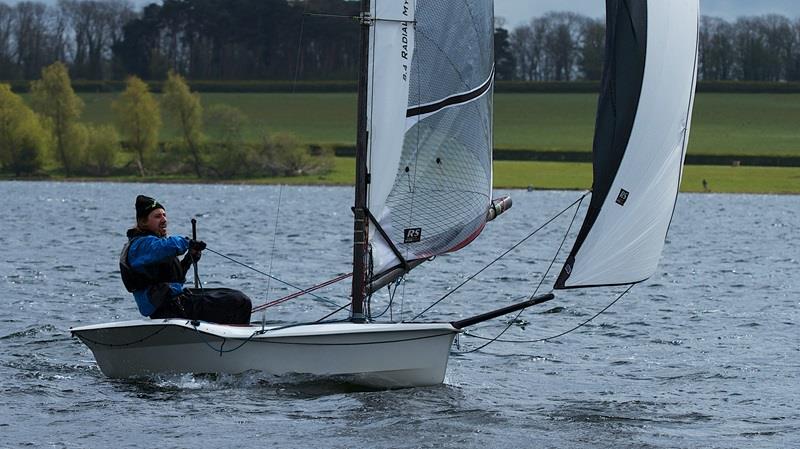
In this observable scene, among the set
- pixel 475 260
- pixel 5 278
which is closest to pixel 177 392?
pixel 5 278

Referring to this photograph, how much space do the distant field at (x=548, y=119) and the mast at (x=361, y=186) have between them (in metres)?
101

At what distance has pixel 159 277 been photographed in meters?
15.3

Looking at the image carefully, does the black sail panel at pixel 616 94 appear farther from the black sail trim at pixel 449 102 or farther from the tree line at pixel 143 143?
the tree line at pixel 143 143

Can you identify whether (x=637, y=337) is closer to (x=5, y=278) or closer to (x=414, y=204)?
(x=414, y=204)

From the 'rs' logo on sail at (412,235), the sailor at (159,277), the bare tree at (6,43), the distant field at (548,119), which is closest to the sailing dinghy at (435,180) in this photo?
the 'rs' logo on sail at (412,235)

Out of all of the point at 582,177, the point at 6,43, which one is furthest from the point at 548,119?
the point at 6,43

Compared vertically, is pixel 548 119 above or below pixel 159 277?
below

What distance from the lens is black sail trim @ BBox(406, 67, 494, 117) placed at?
50.4 feet

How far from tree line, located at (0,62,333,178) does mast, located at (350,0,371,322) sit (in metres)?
88.7

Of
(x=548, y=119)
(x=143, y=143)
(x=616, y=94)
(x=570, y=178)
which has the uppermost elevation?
(x=616, y=94)

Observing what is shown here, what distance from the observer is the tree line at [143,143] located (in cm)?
10250

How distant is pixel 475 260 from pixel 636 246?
2383 cm

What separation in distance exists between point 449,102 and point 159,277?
3582 millimetres

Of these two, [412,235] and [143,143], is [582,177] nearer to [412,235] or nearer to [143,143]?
[143,143]
